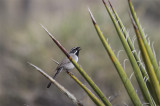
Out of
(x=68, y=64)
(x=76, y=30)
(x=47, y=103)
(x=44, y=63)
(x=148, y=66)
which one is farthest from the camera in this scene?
(x=76, y=30)

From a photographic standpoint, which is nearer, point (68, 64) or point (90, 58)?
point (68, 64)

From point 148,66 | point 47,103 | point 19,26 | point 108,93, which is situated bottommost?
point 108,93

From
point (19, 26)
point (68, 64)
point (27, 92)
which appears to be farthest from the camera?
point (19, 26)

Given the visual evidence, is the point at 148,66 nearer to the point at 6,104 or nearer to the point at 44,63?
the point at 6,104

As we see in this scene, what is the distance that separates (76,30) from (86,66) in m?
1.90

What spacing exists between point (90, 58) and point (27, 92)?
2289mm

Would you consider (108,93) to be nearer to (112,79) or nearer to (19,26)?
(112,79)

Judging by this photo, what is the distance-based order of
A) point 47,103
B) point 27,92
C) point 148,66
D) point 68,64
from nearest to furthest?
point 148,66 < point 68,64 < point 47,103 < point 27,92

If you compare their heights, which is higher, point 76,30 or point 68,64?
point 68,64

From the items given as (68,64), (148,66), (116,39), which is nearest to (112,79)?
(116,39)

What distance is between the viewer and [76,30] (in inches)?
543

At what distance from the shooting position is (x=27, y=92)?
11.6m

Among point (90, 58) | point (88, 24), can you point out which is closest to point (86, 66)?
point (90, 58)

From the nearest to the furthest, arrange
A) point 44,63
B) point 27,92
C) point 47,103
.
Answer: point 47,103
point 27,92
point 44,63
